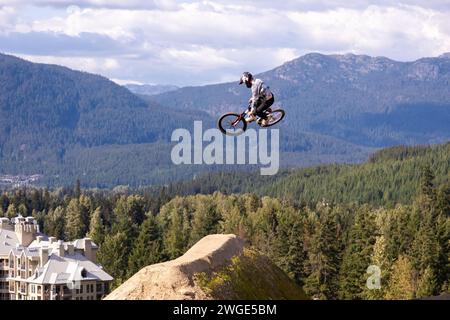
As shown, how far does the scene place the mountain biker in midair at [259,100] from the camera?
39.2 m

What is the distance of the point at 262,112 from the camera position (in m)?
41.0

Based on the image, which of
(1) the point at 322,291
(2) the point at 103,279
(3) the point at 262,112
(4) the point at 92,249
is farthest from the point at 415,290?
(3) the point at 262,112

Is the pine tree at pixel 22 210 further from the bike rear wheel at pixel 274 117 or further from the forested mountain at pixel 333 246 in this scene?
the bike rear wheel at pixel 274 117

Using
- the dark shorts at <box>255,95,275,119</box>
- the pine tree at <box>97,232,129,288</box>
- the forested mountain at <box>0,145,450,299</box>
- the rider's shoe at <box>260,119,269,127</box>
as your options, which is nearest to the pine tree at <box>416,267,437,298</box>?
the forested mountain at <box>0,145,450,299</box>

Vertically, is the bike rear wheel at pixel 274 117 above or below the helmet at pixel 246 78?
below

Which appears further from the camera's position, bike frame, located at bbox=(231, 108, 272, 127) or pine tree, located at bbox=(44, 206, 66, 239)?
pine tree, located at bbox=(44, 206, 66, 239)

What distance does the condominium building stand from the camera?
368 ft

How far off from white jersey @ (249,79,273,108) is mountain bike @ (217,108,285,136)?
0.75m

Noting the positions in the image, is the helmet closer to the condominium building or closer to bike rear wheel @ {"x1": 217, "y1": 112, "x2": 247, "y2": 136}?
bike rear wheel @ {"x1": 217, "y1": 112, "x2": 247, "y2": 136}


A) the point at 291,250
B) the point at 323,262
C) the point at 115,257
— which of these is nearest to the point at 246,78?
the point at 323,262

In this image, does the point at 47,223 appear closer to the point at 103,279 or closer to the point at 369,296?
the point at 103,279

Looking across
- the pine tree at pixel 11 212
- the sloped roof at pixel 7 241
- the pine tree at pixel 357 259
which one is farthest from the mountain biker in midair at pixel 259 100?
the pine tree at pixel 11 212
